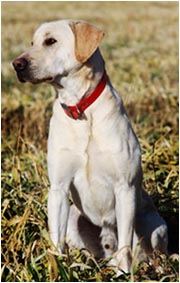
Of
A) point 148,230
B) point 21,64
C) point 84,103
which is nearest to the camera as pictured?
point 21,64

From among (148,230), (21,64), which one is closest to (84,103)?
(21,64)

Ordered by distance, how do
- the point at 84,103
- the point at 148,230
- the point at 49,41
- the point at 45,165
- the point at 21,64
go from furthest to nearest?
1. the point at 45,165
2. the point at 148,230
3. the point at 84,103
4. the point at 49,41
5. the point at 21,64

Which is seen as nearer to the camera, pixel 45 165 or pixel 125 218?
pixel 125 218

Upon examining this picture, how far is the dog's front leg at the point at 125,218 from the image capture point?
5.12m

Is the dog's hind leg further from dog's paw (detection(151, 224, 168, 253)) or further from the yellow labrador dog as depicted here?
the yellow labrador dog

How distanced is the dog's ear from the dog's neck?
114mm

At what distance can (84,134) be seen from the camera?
5.10m

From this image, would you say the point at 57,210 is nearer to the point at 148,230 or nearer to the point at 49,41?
the point at 148,230

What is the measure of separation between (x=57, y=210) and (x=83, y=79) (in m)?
0.89

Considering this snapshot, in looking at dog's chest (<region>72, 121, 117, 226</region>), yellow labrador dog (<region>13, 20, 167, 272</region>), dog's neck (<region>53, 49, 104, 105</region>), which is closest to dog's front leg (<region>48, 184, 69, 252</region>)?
yellow labrador dog (<region>13, 20, 167, 272</region>)

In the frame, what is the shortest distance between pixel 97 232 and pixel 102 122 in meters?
0.97

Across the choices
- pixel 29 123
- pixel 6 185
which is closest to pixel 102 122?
pixel 6 185

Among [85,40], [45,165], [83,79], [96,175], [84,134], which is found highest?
[85,40]

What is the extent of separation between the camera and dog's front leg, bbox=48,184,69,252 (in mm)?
5172
